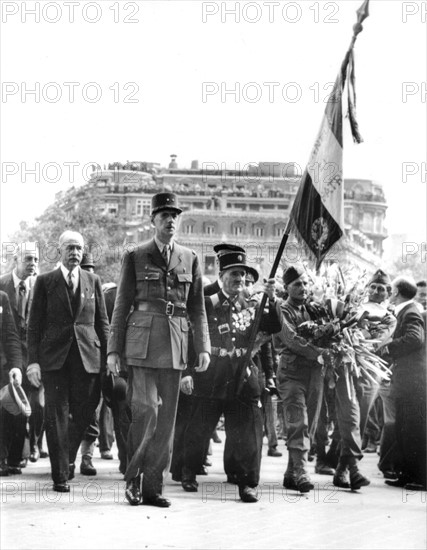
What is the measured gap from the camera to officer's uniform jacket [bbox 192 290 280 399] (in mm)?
10977

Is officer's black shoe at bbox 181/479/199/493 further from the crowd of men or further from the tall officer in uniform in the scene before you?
the tall officer in uniform

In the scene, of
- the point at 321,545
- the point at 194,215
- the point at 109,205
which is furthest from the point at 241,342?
the point at 109,205

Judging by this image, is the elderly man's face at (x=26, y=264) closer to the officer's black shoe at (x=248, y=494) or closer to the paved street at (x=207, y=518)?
the paved street at (x=207, y=518)

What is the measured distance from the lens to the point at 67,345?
10852 mm

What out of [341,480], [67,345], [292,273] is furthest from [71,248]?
[341,480]

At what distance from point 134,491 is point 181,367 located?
0.96 meters

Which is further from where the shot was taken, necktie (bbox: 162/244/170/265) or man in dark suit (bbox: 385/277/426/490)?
man in dark suit (bbox: 385/277/426/490)

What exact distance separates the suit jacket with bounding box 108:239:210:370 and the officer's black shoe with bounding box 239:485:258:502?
4.10ft

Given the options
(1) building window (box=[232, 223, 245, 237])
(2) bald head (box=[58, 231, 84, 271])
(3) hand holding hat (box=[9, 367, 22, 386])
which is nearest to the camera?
(2) bald head (box=[58, 231, 84, 271])

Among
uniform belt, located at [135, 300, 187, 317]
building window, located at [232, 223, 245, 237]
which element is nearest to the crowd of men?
uniform belt, located at [135, 300, 187, 317]

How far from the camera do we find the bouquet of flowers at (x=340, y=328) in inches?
467

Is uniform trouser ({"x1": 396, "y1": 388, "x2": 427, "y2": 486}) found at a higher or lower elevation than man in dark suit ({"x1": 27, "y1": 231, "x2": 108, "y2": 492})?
lower

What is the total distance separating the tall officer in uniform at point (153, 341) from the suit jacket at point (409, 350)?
318 cm

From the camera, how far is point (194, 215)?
32.8 meters
